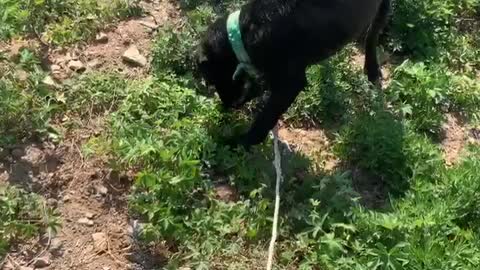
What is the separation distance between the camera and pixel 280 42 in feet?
11.5

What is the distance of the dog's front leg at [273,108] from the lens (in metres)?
3.62

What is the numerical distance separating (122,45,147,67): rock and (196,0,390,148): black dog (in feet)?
1.65

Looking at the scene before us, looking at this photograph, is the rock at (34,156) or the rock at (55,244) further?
the rock at (34,156)

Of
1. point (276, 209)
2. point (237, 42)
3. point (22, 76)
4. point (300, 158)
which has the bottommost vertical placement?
point (300, 158)

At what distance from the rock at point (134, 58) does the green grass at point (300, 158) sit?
0.29 ft

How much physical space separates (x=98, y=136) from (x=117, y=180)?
31 centimetres

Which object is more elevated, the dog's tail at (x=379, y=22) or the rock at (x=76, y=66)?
the dog's tail at (x=379, y=22)

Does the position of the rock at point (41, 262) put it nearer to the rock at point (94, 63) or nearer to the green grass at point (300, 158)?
the green grass at point (300, 158)

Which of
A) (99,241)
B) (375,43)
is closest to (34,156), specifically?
(99,241)

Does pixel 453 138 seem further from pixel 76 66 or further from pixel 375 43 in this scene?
pixel 76 66

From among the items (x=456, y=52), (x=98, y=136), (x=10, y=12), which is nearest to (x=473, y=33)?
(x=456, y=52)

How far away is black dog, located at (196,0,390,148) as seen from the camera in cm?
349

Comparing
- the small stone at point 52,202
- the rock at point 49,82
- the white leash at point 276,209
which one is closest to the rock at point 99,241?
the small stone at point 52,202

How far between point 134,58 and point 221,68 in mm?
673
